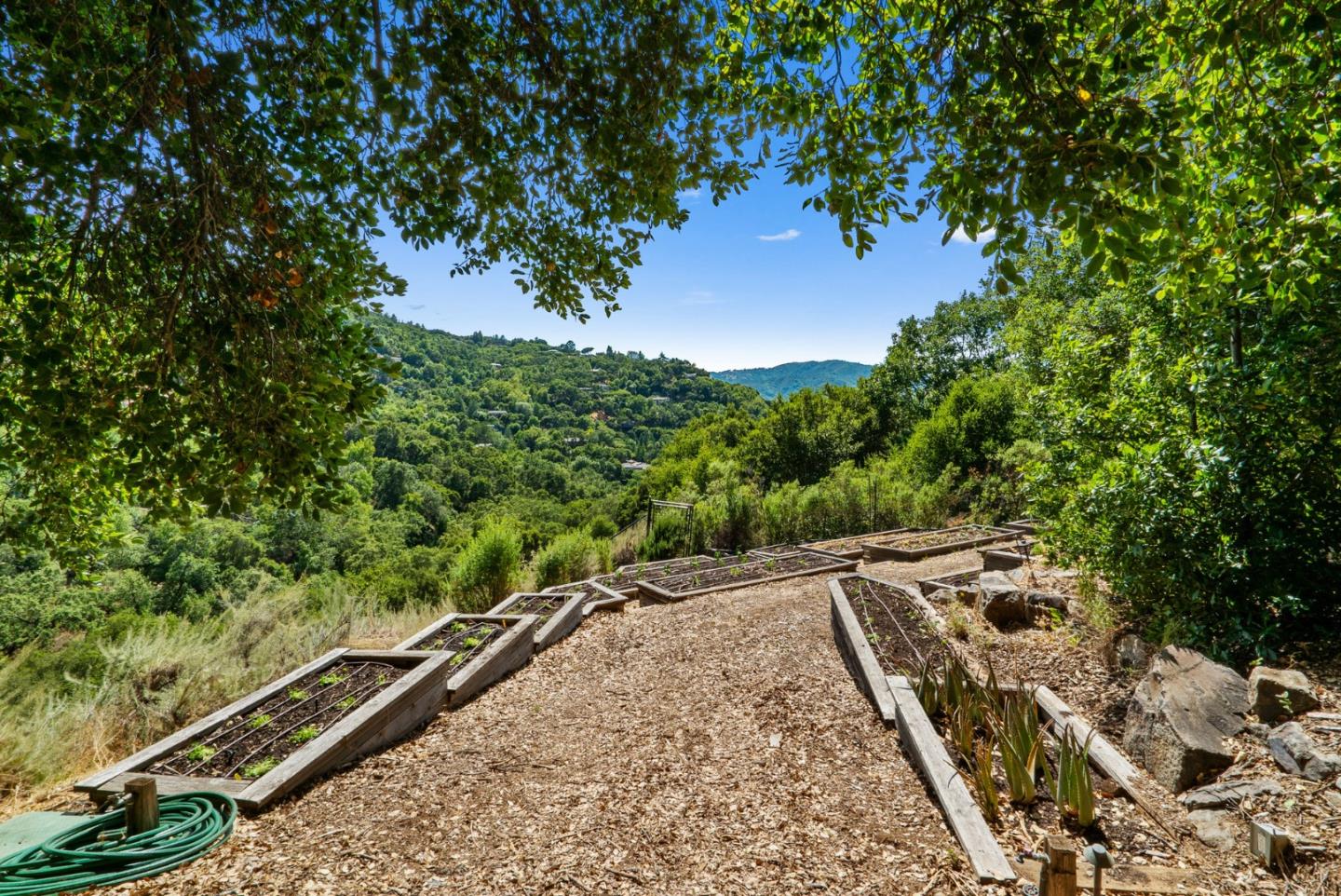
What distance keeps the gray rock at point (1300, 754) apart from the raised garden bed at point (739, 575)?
572 centimetres

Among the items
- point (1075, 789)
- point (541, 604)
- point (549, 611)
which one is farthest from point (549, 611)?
point (1075, 789)

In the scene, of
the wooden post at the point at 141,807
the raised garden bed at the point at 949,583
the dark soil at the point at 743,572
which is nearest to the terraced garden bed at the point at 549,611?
the dark soil at the point at 743,572

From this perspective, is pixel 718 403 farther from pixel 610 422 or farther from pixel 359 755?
pixel 359 755

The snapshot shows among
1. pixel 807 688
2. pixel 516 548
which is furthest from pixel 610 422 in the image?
pixel 807 688

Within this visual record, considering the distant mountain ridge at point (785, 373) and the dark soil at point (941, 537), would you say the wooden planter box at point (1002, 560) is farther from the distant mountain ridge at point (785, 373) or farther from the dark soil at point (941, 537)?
the distant mountain ridge at point (785, 373)

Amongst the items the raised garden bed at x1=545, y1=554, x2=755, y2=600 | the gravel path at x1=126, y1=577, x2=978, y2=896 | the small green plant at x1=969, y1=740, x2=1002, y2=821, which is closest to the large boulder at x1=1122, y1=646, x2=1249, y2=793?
the small green plant at x1=969, y1=740, x2=1002, y2=821

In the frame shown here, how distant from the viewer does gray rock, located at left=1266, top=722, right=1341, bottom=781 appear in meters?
2.53

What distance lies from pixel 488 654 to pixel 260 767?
1.92m

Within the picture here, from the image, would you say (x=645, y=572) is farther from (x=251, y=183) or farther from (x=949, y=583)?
(x=251, y=183)

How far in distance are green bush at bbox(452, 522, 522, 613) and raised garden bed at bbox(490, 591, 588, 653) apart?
32.4 inches

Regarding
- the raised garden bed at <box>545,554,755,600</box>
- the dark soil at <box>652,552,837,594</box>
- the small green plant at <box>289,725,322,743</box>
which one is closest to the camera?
the small green plant at <box>289,725,322,743</box>

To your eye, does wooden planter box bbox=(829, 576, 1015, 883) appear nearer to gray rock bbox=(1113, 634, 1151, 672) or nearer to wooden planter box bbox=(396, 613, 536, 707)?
gray rock bbox=(1113, 634, 1151, 672)

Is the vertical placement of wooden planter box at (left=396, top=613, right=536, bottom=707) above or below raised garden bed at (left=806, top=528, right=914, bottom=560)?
above

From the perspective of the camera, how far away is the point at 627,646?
19.8 feet
